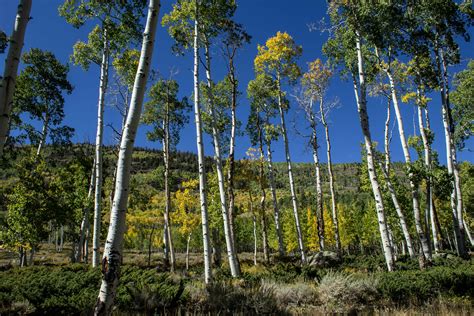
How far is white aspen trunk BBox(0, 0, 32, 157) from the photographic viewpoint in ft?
16.6

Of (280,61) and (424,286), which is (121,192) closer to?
(424,286)

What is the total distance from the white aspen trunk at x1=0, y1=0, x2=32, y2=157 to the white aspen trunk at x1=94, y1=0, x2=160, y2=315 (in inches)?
82.7

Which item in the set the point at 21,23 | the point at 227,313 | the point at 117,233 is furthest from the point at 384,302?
the point at 21,23

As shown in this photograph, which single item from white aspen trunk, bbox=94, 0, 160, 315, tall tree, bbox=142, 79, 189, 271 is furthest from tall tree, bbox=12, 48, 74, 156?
white aspen trunk, bbox=94, 0, 160, 315

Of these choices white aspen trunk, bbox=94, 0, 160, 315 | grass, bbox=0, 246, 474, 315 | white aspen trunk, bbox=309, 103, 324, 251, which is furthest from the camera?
white aspen trunk, bbox=309, 103, 324, 251

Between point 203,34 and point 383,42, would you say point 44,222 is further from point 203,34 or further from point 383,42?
point 383,42

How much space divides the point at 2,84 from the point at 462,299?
33.5 ft

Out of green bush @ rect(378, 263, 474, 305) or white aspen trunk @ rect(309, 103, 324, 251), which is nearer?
green bush @ rect(378, 263, 474, 305)

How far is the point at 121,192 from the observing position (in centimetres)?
441

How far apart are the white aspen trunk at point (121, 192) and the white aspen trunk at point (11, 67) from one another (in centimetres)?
210

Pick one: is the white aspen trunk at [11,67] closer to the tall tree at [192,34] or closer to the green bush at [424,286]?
the tall tree at [192,34]

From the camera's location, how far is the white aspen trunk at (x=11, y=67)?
5.07 meters

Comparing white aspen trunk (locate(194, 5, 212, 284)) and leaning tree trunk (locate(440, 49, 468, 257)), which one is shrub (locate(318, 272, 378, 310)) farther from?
leaning tree trunk (locate(440, 49, 468, 257))

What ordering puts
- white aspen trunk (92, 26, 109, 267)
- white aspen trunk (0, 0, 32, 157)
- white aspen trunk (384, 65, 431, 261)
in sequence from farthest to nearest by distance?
white aspen trunk (92, 26, 109, 267) → white aspen trunk (384, 65, 431, 261) → white aspen trunk (0, 0, 32, 157)
